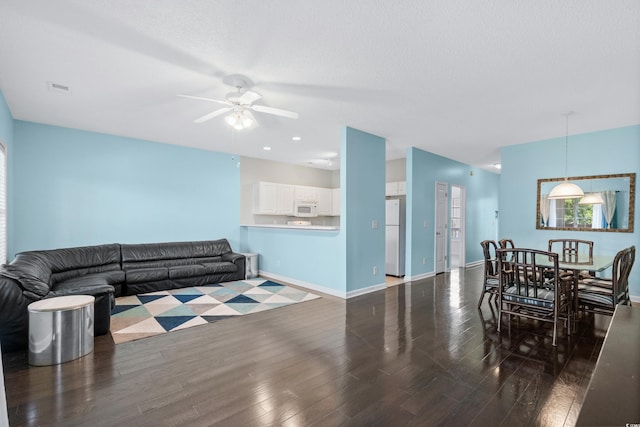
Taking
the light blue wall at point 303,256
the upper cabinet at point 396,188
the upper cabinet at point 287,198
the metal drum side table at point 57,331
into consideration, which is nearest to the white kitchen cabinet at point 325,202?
the upper cabinet at point 287,198

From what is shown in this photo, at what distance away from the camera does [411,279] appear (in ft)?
19.8

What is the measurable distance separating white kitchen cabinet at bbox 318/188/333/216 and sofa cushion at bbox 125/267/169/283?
13.5 ft

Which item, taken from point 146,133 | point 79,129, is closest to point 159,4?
point 146,133

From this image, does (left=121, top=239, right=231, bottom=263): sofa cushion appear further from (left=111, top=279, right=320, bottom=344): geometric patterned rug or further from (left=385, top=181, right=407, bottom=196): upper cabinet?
(left=385, top=181, right=407, bottom=196): upper cabinet

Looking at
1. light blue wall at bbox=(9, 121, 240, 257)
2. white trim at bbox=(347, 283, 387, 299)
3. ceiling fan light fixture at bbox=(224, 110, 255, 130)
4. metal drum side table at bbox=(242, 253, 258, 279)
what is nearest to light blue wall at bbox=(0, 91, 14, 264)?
light blue wall at bbox=(9, 121, 240, 257)

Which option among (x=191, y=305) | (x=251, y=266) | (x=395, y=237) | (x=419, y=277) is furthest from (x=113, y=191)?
(x=419, y=277)

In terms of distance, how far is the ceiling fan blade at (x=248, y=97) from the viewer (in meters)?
3.01

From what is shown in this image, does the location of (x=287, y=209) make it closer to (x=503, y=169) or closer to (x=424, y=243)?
(x=424, y=243)

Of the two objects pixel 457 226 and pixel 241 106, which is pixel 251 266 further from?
pixel 457 226

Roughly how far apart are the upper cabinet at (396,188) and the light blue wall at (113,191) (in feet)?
11.4

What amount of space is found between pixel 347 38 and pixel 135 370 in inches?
126

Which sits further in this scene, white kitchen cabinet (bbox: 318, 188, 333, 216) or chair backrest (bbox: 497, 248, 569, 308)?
white kitchen cabinet (bbox: 318, 188, 333, 216)

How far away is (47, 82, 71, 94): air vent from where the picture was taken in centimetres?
332

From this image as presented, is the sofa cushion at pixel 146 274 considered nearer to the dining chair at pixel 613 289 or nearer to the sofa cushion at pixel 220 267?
the sofa cushion at pixel 220 267
